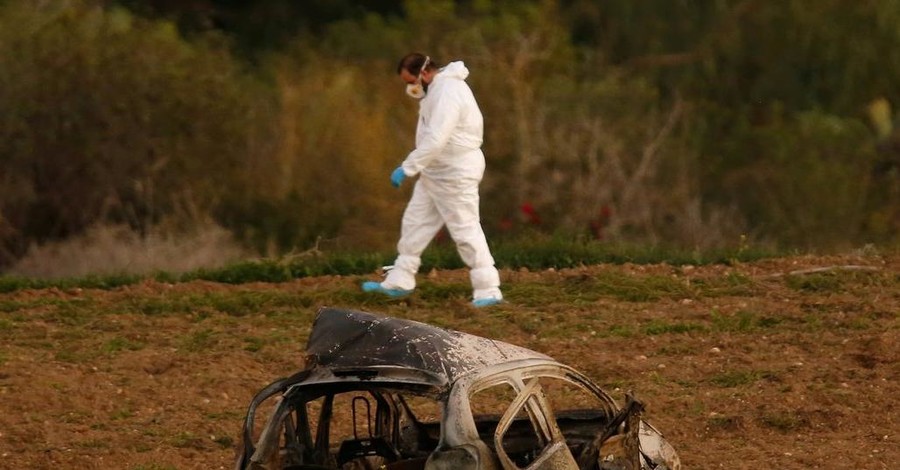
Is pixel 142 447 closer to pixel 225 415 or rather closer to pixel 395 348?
pixel 225 415

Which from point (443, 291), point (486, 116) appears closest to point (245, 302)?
point (443, 291)

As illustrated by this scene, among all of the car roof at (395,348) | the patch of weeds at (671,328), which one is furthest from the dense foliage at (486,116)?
the car roof at (395,348)

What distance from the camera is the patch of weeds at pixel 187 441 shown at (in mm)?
10383

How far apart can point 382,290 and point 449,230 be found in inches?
34.6

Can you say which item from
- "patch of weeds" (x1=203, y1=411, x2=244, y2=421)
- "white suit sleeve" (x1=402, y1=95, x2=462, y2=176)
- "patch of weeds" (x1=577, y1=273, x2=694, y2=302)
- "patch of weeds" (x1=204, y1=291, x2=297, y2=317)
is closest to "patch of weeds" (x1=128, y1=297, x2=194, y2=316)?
"patch of weeds" (x1=204, y1=291, x2=297, y2=317)

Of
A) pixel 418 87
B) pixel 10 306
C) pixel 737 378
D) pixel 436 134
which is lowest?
pixel 10 306

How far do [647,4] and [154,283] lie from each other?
1480 centimetres

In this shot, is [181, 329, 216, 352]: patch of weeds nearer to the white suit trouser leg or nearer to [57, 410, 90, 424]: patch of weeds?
the white suit trouser leg

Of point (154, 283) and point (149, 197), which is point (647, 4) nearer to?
point (149, 197)

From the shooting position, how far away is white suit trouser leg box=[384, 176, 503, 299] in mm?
13211

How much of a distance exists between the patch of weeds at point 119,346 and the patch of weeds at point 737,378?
4038 mm

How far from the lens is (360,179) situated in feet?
68.8

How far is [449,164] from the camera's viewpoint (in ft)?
43.2

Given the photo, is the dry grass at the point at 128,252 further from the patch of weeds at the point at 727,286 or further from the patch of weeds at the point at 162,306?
the patch of weeds at the point at 727,286
